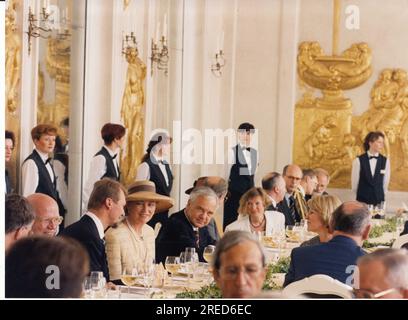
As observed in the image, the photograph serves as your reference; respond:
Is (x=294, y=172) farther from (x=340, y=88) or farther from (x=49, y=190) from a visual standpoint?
(x=49, y=190)

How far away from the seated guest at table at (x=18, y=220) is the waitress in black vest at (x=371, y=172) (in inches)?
71.0

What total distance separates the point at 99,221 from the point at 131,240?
0.71 feet

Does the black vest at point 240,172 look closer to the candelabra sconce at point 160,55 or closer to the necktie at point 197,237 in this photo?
the necktie at point 197,237

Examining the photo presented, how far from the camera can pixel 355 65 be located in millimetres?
5176

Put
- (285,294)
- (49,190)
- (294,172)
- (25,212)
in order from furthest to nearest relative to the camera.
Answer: (294,172)
(49,190)
(25,212)
(285,294)

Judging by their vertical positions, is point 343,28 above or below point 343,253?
above

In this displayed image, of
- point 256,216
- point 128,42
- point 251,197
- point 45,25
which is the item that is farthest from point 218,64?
point 45,25

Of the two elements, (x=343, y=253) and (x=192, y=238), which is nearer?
(x=343, y=253)

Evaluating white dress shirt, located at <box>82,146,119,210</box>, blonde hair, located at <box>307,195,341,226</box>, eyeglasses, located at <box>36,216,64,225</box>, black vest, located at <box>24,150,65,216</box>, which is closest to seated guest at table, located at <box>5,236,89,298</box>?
eyeglasses, located at <box>36,216,64,225</box>

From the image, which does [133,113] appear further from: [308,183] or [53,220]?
[308,183]
